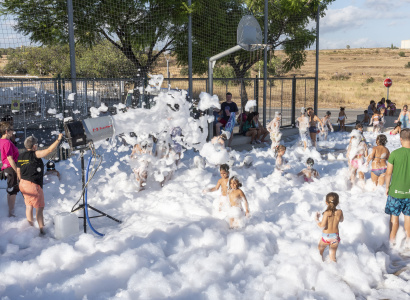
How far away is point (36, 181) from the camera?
6160 millimetres

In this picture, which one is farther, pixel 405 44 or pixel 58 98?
pixel 405 44

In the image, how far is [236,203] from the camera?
639cm

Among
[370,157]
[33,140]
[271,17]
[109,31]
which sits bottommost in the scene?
[370,157]

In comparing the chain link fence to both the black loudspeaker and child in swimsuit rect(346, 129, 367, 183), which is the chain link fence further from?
child in swimsuit rect(346, 129, 367, 183)

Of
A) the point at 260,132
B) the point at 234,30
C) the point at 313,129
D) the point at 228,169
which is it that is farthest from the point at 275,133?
the point at 228,169

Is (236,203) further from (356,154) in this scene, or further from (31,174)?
(356,154)

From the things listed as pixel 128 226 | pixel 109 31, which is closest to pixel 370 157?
pixel 128 226

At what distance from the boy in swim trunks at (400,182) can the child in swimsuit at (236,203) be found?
2005mm

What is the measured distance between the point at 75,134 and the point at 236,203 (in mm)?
2463

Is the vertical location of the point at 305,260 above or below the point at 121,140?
below

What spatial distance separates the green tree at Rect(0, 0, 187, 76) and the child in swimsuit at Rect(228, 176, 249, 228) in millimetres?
5568

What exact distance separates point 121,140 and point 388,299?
7.29 m

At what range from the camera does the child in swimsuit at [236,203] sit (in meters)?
6.38

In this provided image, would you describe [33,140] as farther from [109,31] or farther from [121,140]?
[109,31]
